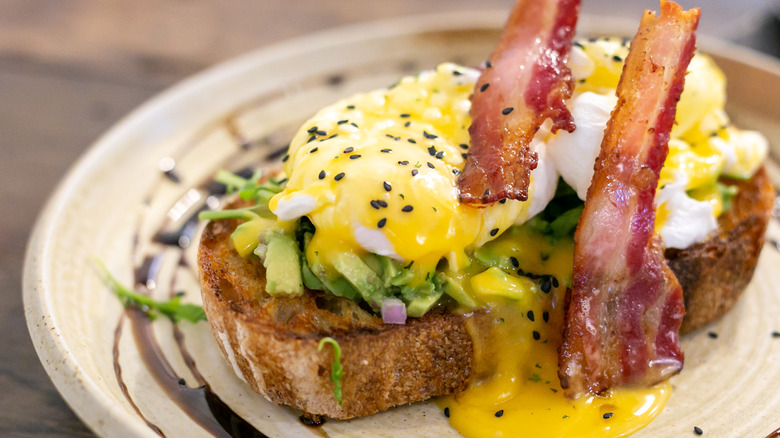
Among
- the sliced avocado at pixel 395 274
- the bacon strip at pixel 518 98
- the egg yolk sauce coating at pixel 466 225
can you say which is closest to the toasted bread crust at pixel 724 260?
the egg yolk sauce coating at pixel 466 225

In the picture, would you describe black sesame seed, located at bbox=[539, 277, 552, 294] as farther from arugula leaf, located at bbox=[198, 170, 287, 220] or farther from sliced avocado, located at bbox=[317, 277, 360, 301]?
arugula leaf, located at bbox=[198, 170, 287, 220]

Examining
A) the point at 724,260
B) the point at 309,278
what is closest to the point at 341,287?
the point at 309,278

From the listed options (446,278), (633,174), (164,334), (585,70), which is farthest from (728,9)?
(164,334)

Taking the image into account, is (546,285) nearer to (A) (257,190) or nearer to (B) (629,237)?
(B) (629,237)

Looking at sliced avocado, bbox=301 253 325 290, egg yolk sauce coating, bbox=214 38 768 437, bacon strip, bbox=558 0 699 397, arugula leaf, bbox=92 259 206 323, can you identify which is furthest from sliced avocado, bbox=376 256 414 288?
arugula leaf, bbox=92 259 206 323

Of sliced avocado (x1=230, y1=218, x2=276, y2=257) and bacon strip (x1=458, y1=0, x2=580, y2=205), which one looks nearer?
bacon strip (x1=458, y1=0, x2=580, y2=205)

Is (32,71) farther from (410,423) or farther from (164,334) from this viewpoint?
(410,423)
